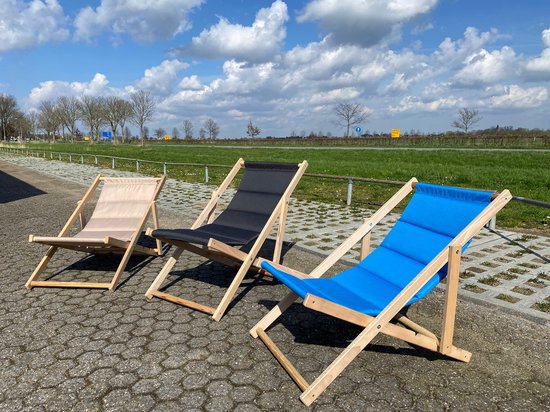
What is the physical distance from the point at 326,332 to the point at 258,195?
1845 mm

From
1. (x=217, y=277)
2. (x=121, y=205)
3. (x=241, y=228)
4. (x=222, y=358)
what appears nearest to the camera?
(x=222, y=358)

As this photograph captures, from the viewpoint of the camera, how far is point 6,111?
250 ft

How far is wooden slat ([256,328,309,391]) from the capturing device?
2523mm

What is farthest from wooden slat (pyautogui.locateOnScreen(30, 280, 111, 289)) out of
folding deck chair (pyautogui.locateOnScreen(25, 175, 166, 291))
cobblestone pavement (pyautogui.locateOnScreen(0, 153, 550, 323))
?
cobblestone pavement (pyautogui.locateOnScreen(0, 153, 550, 323))

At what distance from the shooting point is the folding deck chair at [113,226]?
404 centimetres

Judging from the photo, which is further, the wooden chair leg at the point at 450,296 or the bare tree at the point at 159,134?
the bare tree at the point at 159,134

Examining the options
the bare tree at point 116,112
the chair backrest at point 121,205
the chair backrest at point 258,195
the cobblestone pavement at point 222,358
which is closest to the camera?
the cobblestone pavement at point 222,358

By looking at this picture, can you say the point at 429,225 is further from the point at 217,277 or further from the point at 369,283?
the point at 217,277

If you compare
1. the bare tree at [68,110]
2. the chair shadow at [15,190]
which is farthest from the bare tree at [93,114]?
the chair shadow at [15,190]

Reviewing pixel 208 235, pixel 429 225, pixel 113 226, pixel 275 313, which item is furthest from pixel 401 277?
pixel 113 226

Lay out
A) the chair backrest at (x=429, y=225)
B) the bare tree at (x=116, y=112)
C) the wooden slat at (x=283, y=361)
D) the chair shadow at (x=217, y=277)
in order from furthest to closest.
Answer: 1. the bare tree at (x=116, y=112)
2. the chair shadow at (x=217, y=277)
3. the chair backrest at (x=429, y=225)
4. the wooden slat at (x=283, y=361)

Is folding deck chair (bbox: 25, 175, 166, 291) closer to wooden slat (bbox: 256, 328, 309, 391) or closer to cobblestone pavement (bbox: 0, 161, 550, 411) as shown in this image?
cobblestone pavement (bbox: 0, 161, 550, 411)

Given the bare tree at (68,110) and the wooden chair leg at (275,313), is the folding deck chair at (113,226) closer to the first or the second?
the wooden chair leg at (275,313)

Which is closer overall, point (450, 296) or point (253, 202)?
point (450, 296)
